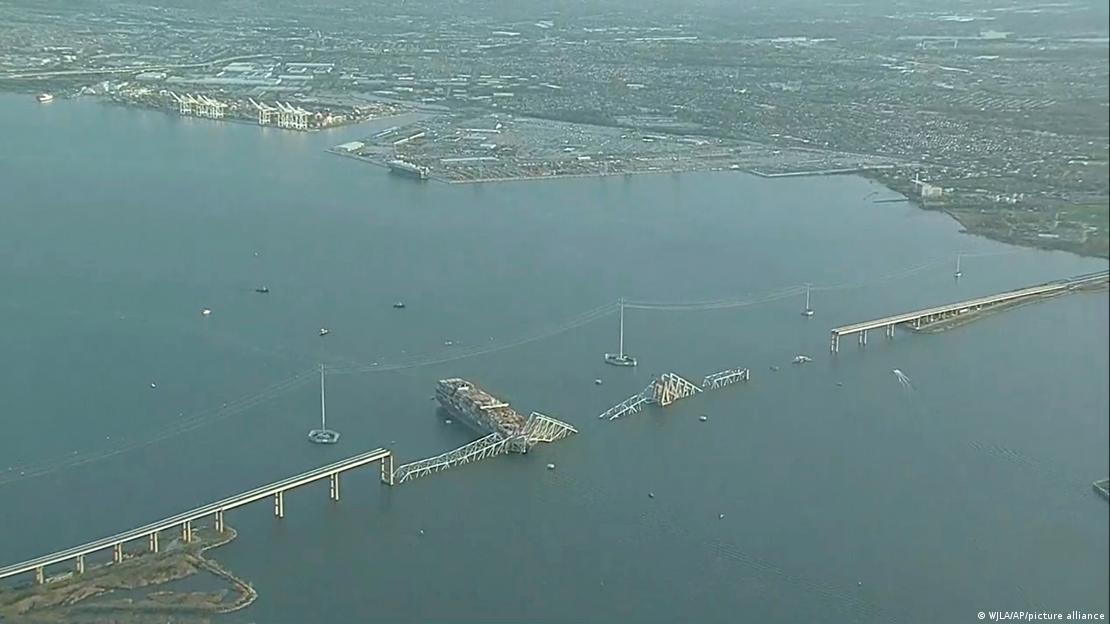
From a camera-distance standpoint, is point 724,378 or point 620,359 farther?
point 620,359

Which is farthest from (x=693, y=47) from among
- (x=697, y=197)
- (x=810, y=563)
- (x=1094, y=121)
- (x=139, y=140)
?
(x=1094, y=121)

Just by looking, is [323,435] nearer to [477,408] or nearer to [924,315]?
[477,408]

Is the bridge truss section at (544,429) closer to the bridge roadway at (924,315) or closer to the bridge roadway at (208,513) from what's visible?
the bridge roadway at (208,513)

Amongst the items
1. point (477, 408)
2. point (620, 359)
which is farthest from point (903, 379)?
point (477, 408)

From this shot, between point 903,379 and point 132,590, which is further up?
point 903,379

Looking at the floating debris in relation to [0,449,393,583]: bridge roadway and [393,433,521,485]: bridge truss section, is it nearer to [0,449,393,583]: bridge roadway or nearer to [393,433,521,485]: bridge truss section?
[393,433,521,485]: bridge truss section

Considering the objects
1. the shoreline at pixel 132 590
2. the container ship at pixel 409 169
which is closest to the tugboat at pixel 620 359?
the shoreline at pixel 132 590
